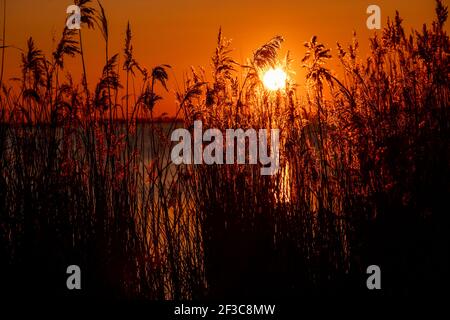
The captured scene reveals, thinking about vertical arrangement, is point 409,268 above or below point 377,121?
below

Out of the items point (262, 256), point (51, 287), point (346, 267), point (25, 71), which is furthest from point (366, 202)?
point (25, 71)

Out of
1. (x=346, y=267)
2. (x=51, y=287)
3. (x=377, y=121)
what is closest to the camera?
(x=51, y=287)

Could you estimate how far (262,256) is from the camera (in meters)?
3.33

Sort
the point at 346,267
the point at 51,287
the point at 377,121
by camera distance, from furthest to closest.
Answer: the point at 377,121
the point at 346,267
the point at 51,287

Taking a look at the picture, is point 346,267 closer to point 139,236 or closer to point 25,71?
point 139,236

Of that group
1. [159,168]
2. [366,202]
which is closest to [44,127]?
[159,168]

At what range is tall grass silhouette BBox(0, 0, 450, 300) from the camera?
3.31m

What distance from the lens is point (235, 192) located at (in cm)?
352

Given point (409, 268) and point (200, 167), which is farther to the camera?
point (200, 167)

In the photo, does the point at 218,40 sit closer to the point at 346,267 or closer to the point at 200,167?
the point at 200,167

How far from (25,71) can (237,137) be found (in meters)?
1.29

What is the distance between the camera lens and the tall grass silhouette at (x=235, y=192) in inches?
130
